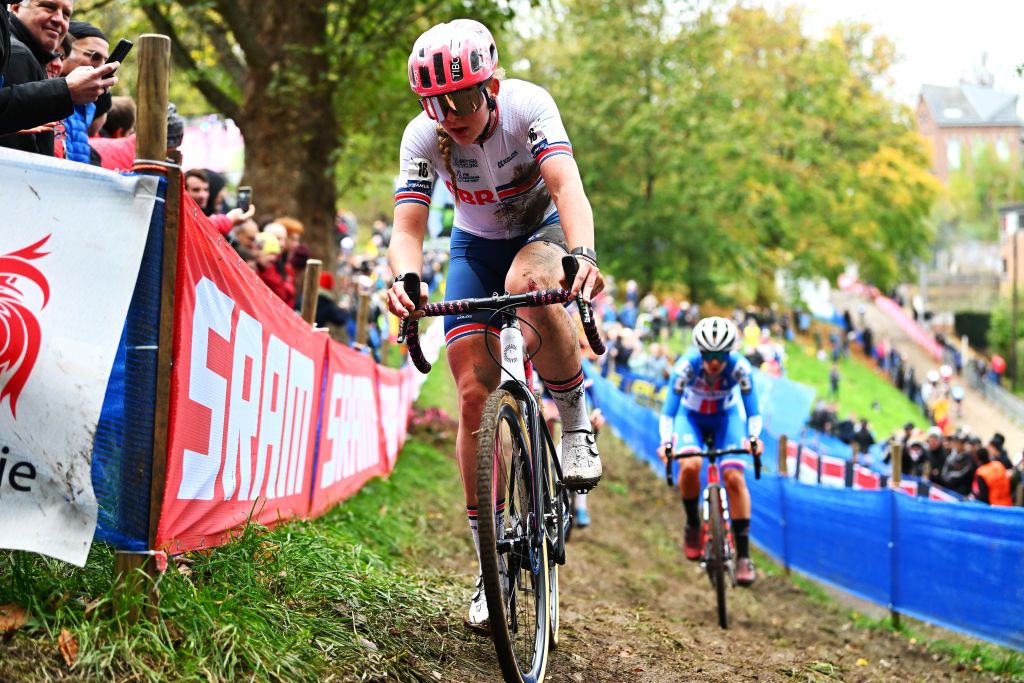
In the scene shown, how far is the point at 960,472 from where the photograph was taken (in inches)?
624

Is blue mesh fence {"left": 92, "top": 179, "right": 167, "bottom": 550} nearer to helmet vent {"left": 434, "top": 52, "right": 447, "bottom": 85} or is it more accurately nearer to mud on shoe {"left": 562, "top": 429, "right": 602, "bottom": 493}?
helmet vent {"left": 434, "top": 52, "right": 447, "bottom": 85}

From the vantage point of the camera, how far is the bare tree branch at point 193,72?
1476 centimetres

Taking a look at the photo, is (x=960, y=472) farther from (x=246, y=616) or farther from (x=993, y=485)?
(x=246, y=616)

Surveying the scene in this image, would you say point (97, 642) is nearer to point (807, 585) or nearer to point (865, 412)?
point (807, 585)

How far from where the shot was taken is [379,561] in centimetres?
646

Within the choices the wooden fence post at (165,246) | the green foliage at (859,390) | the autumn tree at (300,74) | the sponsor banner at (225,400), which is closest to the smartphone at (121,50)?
the wooden fence post at (165,246)

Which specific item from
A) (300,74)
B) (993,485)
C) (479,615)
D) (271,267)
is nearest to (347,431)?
(271,267)

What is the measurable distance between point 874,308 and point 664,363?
5305cm

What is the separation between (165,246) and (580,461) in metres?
2.19

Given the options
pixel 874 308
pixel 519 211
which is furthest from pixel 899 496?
pixel 874 308

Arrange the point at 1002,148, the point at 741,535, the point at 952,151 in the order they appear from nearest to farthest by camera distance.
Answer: the point at 741,535
the point at 1002,148
the point at 952,151

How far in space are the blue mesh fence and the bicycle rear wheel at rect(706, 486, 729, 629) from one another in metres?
5.69

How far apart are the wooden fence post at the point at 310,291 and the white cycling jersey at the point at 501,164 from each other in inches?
125

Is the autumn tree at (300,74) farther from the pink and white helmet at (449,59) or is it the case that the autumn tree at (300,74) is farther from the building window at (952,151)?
the building window at (952,151)
